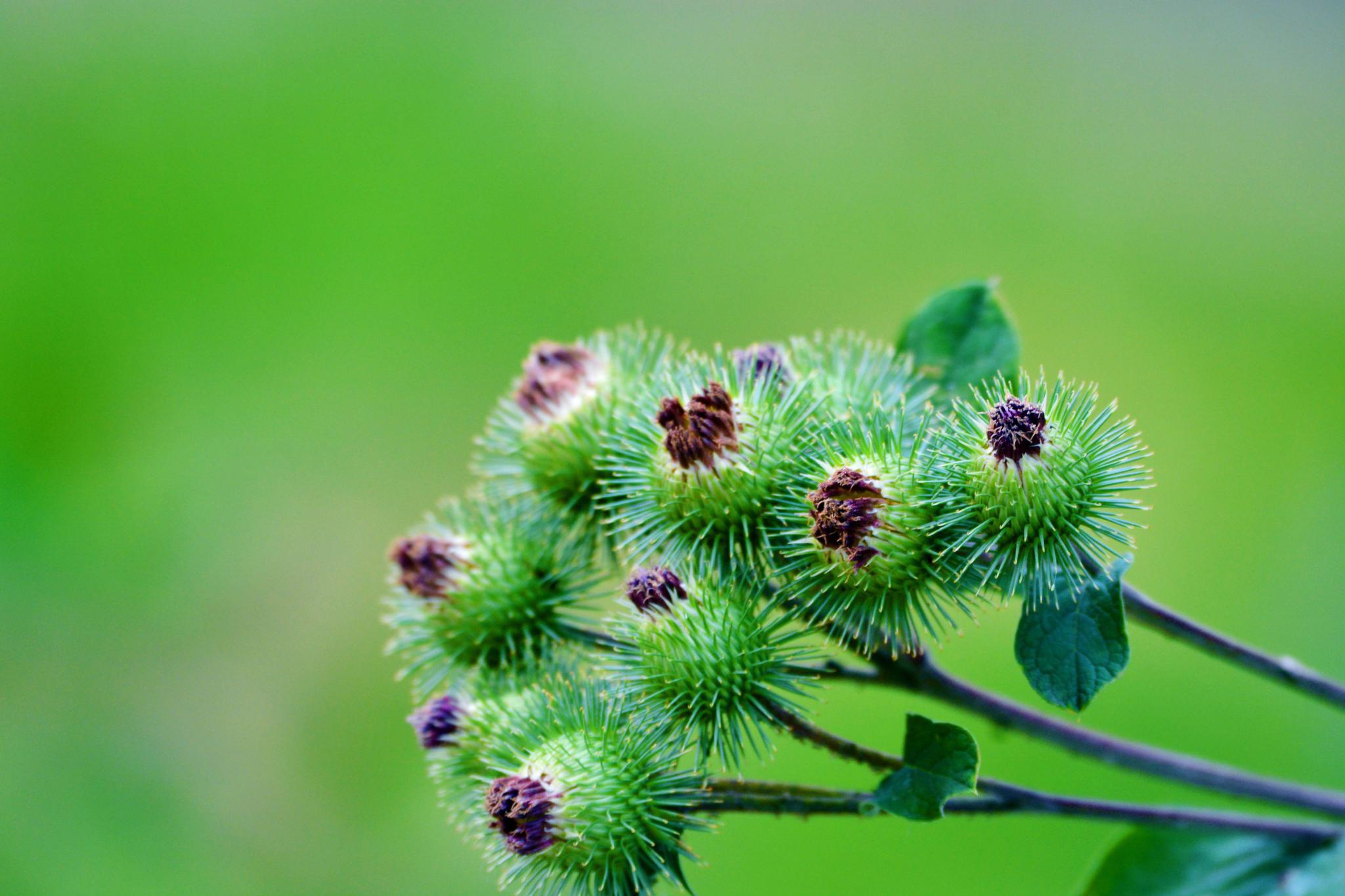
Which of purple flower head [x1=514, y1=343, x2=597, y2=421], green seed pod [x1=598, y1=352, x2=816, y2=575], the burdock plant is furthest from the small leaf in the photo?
purple flower head [x1=514, y1=343, x2=597, y2=421]

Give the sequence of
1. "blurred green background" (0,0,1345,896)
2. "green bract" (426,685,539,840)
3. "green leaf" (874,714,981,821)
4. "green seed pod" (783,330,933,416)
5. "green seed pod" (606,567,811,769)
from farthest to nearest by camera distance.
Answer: "blurred green background" (0,0,1345,896)
"green seed pod" (783,330,933,416)
"green bract" (426,685,539,840)
"green seed pod" (606,567,811,769)
"green leaf" (874,714,981,821)

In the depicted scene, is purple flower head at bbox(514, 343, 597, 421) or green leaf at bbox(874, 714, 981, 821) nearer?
green leaf at bbox(874, 714, 981, 821)

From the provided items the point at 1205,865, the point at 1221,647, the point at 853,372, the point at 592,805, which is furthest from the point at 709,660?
the point at 1205,865

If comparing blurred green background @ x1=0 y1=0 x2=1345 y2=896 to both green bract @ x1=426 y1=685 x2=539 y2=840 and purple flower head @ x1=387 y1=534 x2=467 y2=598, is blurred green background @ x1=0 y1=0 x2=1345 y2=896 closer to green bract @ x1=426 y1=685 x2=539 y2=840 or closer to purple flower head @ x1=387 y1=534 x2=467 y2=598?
green bract @ x1=426 y1=685 x2=539 y2=840

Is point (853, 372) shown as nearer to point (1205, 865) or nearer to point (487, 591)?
point (487, 591)

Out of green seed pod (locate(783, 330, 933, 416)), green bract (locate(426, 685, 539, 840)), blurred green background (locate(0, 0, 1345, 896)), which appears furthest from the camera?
blurred green background (locate(0, 0, 1345, 896))

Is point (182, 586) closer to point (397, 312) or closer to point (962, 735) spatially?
point (397, 312)
